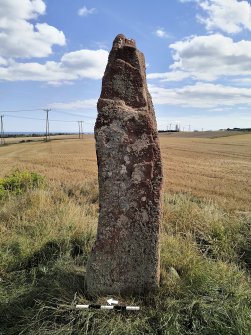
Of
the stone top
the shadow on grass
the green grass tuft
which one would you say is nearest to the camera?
the green grass tuft

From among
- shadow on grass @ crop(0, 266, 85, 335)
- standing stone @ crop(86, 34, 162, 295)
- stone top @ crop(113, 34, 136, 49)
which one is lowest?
shadow on grass @ crop(0, 266, 85, 335)

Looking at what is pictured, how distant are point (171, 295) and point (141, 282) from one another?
388 millimetres

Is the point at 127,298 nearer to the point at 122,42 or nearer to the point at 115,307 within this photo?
the point at 115,307

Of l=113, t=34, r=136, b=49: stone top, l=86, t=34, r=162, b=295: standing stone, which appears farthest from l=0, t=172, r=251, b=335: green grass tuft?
l=113, t=34, r=136, b=49: stone top

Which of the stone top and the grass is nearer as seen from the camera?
the grass

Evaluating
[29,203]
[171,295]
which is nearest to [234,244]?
[171,295]

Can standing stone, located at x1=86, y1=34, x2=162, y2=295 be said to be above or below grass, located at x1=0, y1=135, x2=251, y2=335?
above

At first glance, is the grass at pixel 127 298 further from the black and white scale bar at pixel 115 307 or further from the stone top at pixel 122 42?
the stone top at pixel 122 42

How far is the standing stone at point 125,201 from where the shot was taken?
15.1ft

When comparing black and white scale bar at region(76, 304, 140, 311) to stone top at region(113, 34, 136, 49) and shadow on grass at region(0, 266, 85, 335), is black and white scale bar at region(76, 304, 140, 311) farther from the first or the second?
stone top at region(113, 34, 136, 49)

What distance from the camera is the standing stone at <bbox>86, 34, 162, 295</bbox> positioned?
4.59 m

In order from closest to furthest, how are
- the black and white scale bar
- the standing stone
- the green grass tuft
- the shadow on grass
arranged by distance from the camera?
the green grass tuft, the black and white scale bar, the shadow on grass, the standing stone

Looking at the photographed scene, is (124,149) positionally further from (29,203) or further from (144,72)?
(29,203)

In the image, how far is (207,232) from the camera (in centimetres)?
668
